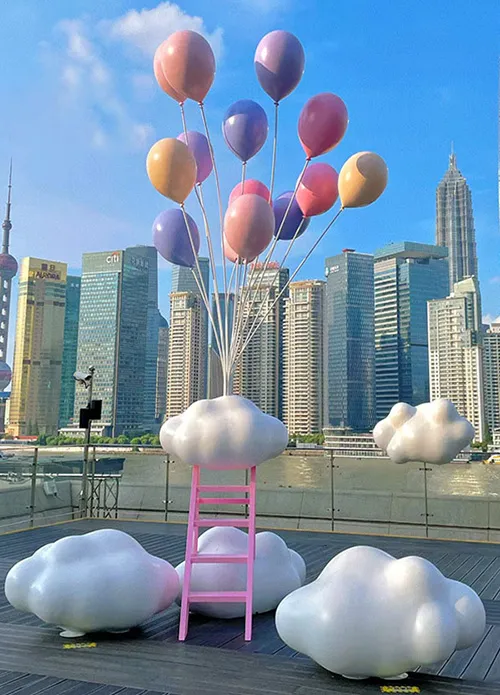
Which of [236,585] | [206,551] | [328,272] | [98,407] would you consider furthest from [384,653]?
[328,272]

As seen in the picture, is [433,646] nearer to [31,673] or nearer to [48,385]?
[31,673]

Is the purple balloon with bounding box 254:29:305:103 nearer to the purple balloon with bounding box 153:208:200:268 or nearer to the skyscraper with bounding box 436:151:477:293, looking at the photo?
the purple balloon with bounding box 153:208:200:268

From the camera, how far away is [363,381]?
185 feet

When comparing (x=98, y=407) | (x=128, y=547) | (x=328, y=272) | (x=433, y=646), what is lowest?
(x=433, y=646)

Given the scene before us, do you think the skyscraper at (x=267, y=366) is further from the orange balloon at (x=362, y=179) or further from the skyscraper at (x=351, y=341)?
the skyscraper at (x=351, y=341)

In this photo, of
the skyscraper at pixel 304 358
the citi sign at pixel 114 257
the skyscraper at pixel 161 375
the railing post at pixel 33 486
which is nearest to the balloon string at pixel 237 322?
the railing post at pixel 33 486

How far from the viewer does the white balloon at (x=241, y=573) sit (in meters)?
3.70

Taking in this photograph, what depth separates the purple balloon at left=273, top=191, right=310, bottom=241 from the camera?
15.9 ft

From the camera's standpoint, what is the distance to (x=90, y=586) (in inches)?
127

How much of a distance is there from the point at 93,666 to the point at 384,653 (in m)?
1.30

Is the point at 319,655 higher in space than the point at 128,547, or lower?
lower

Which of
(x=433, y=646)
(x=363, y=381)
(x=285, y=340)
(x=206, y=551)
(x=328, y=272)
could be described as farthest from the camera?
(x=328, y=272)

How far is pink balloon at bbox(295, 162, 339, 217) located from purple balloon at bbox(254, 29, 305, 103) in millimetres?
606

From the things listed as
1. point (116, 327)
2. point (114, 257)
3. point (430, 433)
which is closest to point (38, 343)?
point (116, 327)
